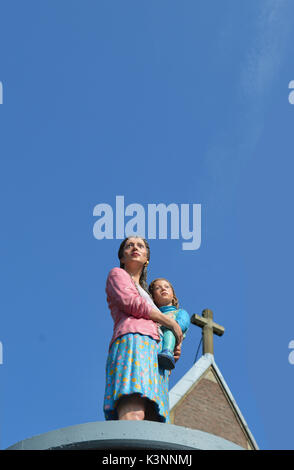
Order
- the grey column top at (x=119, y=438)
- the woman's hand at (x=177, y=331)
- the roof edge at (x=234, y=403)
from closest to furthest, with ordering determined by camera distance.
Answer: the grey column top at (x=119, y=438) → the woman's hand at (x=177, y=331) → the roof edge at (x=234, y=403)

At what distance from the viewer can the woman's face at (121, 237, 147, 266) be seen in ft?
27.1

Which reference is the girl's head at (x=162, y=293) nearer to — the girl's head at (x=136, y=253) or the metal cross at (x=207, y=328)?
the girl's head at (x=136, y=253)

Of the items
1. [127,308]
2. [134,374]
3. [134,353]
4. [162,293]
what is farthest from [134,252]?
[134,374]

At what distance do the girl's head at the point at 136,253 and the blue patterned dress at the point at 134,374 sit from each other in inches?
39.4

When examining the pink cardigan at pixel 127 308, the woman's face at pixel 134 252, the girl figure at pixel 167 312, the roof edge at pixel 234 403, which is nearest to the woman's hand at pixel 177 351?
the girl figure at pixel 167 312

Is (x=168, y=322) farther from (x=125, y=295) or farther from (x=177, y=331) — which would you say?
(x=125, y=295)

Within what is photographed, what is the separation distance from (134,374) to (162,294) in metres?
1.48

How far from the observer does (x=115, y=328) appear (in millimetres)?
7660

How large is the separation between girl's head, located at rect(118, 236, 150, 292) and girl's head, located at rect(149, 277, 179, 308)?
0.13m

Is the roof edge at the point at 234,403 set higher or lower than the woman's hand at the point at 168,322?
higher

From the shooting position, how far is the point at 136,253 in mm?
8250

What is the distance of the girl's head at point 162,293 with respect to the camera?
332 inches

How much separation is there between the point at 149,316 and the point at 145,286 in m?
0.83
